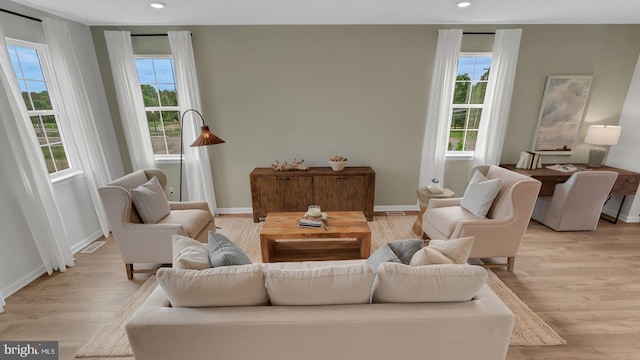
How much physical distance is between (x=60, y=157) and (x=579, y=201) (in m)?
6.20

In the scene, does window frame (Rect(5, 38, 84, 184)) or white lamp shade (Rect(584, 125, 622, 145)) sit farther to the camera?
white lamp shade (Rect(584, 125, 622, 145))

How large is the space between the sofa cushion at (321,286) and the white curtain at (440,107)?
251cm

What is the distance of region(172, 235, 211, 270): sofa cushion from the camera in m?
1.39

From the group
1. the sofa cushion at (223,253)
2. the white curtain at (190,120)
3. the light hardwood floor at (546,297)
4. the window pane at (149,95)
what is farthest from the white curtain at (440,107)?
the window pane at (149,95)

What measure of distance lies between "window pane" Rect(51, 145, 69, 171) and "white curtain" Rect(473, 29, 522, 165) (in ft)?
17.6

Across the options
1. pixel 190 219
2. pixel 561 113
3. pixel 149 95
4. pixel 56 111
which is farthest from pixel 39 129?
pixel 561 113

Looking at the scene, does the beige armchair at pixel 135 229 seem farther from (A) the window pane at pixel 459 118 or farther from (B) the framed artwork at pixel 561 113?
(B) the framed artwork at pixel 561 113

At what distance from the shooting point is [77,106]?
9.88 ft

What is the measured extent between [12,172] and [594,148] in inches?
265

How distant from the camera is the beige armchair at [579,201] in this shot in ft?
10.2

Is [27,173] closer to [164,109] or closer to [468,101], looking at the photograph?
Answer: [164,109]

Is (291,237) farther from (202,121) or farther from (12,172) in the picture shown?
(12,172)

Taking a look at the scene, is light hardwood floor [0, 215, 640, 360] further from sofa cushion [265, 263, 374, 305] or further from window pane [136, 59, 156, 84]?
window pane [136, 59, 156, 84]

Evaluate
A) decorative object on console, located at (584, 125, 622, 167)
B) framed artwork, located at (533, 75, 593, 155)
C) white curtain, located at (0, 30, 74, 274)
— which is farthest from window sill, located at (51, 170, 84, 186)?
decorative object on console, located at (584, 125, 622, 167)
